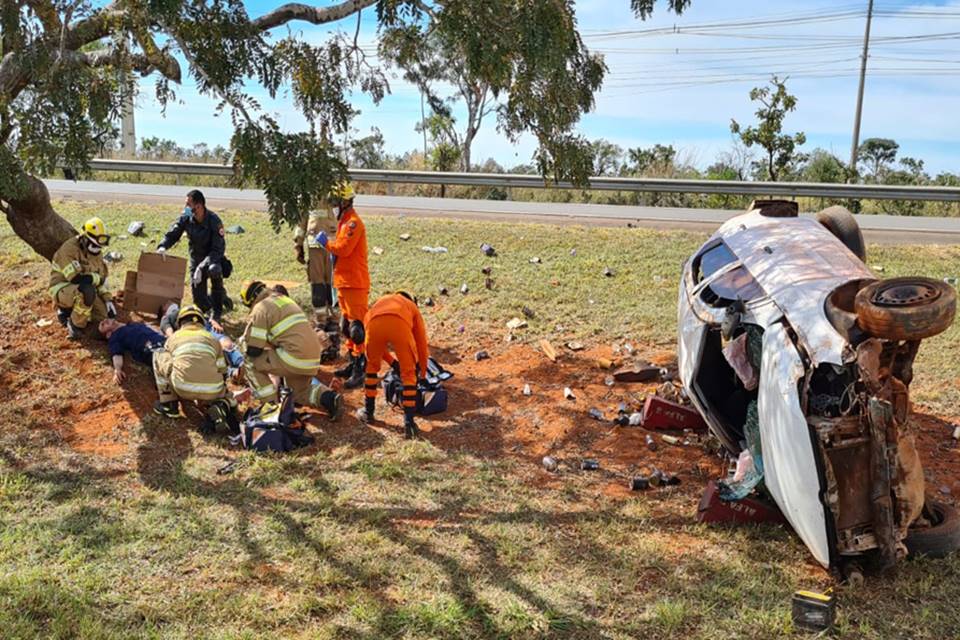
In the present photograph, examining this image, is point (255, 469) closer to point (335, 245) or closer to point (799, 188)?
point (335, 245)

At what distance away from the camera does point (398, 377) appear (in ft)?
25.6

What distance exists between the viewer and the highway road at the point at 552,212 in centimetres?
1422

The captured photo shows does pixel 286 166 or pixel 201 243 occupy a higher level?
pixel 286 166

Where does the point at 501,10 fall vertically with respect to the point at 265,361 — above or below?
above

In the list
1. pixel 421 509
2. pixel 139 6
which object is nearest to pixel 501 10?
pixel 139 6

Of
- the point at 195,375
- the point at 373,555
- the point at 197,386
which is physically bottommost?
the point at 373,555

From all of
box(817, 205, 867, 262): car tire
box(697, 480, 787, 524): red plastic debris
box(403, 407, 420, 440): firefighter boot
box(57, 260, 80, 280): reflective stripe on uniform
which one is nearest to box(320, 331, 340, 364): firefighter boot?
box(403, 407, 420, 440): firefighter boot

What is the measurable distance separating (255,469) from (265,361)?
1.21 meters

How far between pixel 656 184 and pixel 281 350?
41.2 feet

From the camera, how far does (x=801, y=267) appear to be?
5301 mm

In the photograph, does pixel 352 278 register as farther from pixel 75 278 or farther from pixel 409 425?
pixel 75 278

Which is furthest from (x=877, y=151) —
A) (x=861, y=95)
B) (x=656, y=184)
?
(x=656, y=184)

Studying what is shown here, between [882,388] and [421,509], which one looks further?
[421,509]

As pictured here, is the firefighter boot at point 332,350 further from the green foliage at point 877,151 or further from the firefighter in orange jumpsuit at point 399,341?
the green foliage at point 877,151
